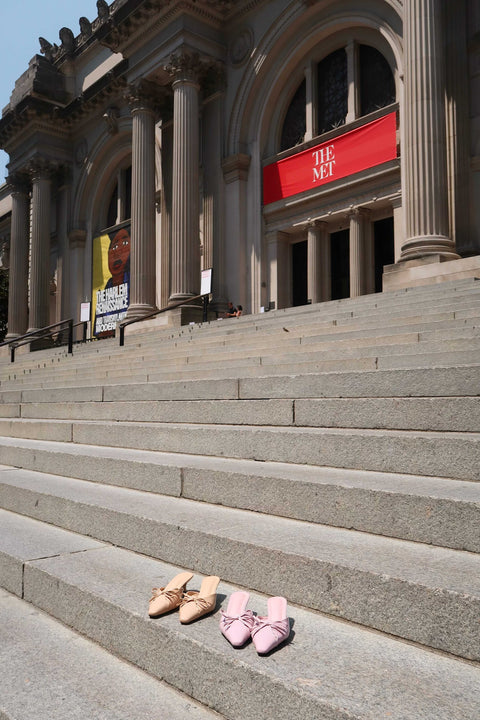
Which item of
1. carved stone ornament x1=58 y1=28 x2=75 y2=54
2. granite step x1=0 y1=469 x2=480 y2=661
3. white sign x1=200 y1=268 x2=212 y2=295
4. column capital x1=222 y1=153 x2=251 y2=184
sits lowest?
granite step x1=0 y1=469 x2=480 y2=661

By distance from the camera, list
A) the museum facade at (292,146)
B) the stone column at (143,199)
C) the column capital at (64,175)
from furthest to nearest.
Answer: the column capital at (64,175) → the stone column at (143,199) → the museum facade at (292,146)

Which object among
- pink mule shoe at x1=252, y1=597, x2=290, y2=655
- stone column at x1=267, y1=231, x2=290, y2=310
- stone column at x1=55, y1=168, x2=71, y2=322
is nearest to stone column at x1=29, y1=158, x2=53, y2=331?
stone column at x1=55, y1=168, x2=71, y2=322

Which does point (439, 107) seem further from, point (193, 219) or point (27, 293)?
point (27, 293)

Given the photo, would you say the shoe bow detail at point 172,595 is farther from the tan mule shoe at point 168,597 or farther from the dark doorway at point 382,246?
the dark doorway at point 382,246

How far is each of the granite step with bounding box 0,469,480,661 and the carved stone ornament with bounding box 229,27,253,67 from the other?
19.6 metres

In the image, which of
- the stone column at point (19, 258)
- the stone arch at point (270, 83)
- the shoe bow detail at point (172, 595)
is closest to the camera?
the shoe bow detail at point (172, 595)

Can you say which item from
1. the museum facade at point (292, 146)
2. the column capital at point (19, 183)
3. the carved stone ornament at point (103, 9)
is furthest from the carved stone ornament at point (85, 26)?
the column capital at point (19, 183)

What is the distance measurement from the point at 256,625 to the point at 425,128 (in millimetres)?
13128

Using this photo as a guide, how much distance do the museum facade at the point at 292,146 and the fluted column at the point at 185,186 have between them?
4 cm

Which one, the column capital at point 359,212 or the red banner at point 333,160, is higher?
the red banner at point 333,160

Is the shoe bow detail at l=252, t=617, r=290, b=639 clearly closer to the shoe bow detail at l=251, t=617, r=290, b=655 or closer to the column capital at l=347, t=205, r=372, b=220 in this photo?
the shoe bow detail at l=251, t=617, r=290, b=655

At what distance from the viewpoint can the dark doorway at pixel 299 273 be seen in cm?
Result: 1997

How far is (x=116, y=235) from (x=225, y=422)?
23740mm

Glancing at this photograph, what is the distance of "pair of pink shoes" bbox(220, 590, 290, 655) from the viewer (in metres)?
2.12
